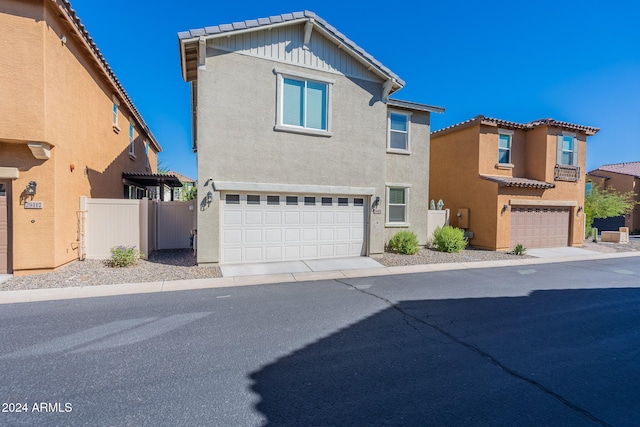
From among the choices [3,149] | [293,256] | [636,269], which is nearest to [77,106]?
[3,149]

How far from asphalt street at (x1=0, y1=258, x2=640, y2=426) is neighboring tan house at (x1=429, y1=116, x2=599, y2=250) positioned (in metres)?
8.19

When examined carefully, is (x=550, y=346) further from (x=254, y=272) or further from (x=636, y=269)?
(x=636, y=269)

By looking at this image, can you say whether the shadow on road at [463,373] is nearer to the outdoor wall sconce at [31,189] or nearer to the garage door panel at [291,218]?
the garage door panel at [291,218]

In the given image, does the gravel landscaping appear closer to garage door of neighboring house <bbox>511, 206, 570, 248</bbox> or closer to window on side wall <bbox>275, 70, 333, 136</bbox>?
garage door of neighboring house <bbox>511, 206, 570, 248</bbox>

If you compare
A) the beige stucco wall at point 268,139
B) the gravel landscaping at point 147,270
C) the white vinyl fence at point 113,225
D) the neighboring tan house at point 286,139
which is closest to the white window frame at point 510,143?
the gravel landscaping at point 147,270

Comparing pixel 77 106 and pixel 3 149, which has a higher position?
pixel 77 106

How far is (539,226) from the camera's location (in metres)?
16.0

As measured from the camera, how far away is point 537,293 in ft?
25.3

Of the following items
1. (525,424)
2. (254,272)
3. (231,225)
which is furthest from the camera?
(231,225)

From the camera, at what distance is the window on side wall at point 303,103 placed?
10.5 metres

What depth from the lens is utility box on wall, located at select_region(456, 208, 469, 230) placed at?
631 inches

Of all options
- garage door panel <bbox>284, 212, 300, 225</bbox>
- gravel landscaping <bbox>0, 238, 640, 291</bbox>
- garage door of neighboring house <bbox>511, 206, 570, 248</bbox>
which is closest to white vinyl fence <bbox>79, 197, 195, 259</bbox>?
gravel landscaping <bbox>0, 238, 640, 291</bbox>

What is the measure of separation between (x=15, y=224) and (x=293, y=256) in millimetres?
7774

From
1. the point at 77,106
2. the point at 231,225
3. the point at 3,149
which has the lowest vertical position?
the point at 231,225
